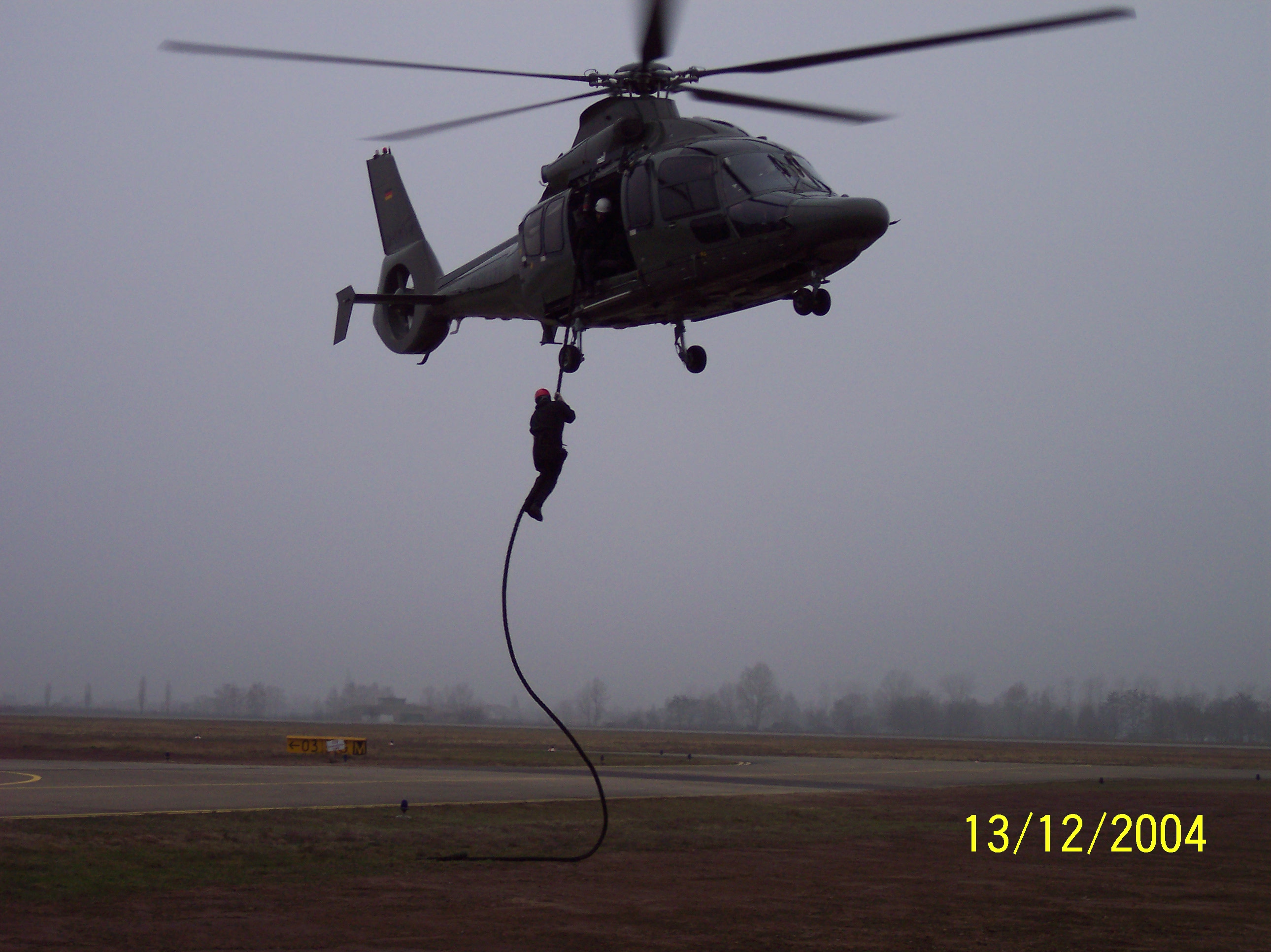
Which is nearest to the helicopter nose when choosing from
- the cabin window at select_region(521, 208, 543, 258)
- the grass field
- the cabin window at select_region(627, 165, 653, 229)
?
the cabin window at select_region(627, 165, 653, 229)

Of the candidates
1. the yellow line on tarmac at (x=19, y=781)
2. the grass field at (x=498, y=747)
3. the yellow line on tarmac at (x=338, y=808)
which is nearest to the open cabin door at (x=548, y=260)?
the yellow line on tarmac at (x=338, y=808)

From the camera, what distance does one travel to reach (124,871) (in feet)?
71.3

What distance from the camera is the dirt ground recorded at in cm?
1767

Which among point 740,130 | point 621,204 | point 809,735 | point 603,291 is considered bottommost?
point 809,735

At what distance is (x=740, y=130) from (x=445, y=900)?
13.8 metres

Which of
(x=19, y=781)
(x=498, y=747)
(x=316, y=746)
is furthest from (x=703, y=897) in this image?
(x=498, y=747)

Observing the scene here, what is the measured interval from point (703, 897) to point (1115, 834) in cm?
1685

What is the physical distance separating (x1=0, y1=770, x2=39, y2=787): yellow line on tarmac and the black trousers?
28687 mm

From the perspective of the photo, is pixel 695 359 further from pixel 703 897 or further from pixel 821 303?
pixel 703 897

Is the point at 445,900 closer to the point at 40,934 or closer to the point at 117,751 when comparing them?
the point at 40,934

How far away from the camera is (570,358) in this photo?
1630 cm

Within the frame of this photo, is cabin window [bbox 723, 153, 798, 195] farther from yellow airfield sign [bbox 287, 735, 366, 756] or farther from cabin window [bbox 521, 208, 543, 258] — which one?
yellow airfield sign [bbox 287, 735, 366, 756]

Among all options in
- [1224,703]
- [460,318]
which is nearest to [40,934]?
[460,318]

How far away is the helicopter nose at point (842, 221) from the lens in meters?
15.1
